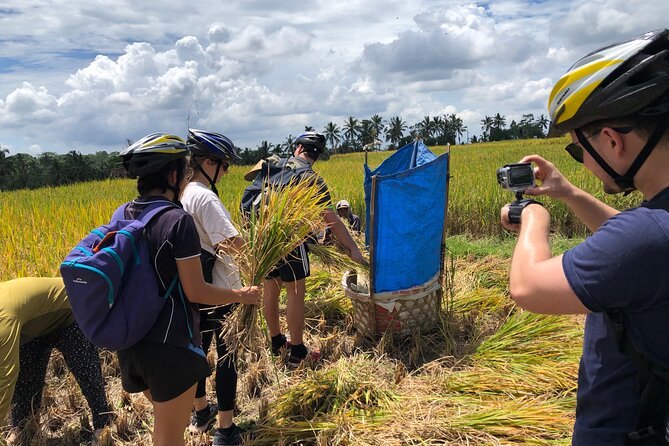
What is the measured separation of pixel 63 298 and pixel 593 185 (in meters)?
8.14

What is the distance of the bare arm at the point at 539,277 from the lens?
885mm

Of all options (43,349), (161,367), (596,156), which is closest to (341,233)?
(161,367)

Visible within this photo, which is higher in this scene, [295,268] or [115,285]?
[115,285]

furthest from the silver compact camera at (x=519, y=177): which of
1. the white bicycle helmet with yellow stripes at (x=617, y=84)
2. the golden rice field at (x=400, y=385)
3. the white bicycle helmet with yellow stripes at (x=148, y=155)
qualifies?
the golden rice field at (x=400, y=385)

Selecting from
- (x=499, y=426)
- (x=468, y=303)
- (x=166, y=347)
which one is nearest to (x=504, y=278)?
(x=468, y=303)

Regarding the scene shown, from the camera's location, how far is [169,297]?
1.70 m

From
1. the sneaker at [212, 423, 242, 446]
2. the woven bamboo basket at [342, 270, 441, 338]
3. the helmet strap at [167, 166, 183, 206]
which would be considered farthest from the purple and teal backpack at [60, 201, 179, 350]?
the woven bamboo basket at [342, 270, 441, 338]

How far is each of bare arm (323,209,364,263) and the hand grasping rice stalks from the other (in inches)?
19.5

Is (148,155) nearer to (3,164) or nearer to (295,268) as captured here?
(295,268)

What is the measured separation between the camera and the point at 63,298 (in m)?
2.58

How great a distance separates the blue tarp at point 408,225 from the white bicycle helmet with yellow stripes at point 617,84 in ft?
6.59

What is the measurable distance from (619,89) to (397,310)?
2.63 metres

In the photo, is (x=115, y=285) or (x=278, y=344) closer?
(x=115, y=285)

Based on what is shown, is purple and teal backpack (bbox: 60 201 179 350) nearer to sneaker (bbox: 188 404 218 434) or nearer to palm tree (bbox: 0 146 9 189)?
sneaker (bbox: 188 404 218 434)
